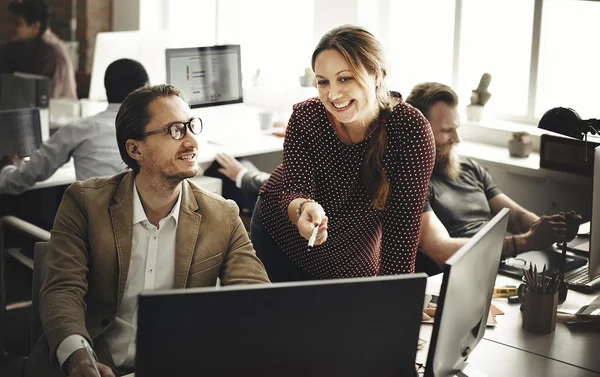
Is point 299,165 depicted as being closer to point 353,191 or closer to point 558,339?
point 353,191

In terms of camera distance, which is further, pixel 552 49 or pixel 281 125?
pixel 281 125

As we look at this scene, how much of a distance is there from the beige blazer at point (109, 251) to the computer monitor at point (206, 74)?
2.18 metres

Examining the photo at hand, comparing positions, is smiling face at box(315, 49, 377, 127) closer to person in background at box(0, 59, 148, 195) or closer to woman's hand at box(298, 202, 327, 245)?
woman's hand at box(298, 202, 327, 245)

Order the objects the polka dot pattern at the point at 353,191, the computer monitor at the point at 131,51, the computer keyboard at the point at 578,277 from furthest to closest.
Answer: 1. the computer monitor at the point at 131,51
2. the computer keyboard at the point at 578,277
3. the polka dot pattern at the point at 353,191

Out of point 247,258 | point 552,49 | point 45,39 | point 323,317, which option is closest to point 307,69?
point 552,49

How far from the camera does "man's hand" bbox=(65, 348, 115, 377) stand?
5.45ft

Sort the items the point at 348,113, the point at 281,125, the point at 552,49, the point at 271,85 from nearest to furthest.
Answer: the point at 348,113 < the point at 552,49 < the point at 281,125 < the point at 271,85

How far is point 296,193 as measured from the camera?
2.36 m

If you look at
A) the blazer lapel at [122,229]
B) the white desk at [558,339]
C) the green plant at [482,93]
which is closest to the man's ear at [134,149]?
the blazer lapel at [122,229]

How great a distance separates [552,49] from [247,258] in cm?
301

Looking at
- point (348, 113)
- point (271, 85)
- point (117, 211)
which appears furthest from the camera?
point (271, 85)

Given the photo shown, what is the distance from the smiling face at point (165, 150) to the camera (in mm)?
2010

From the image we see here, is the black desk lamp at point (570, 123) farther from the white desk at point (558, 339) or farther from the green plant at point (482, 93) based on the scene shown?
the green plant at point (482, 93)

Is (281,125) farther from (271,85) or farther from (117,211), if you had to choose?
(117,211)
